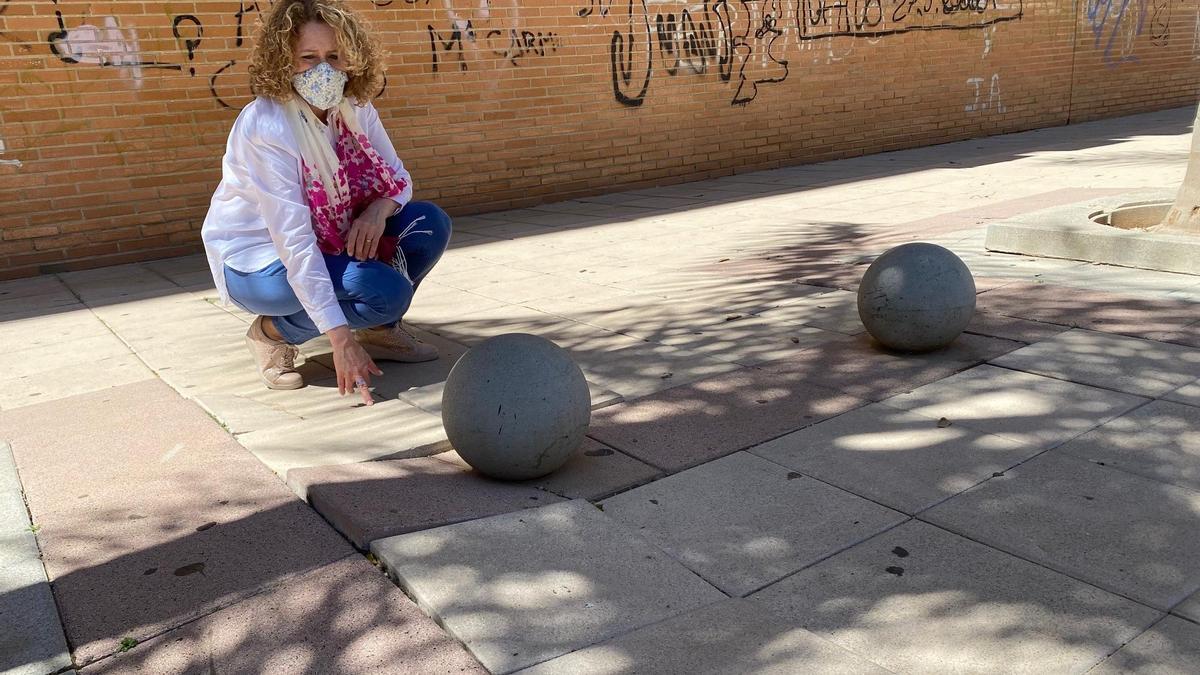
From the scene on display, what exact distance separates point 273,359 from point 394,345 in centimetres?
57

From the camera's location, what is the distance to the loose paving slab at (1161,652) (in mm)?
2229

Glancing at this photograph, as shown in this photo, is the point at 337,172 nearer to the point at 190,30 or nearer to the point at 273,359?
the point at 273,359

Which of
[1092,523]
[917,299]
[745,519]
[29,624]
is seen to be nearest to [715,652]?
[745,519]

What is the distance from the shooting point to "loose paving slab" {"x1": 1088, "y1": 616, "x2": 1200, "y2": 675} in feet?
7.31

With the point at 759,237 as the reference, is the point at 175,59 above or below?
above

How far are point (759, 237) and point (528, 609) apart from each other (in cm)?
572

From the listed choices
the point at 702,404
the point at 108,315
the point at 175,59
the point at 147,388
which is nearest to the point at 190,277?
the point at 108,315

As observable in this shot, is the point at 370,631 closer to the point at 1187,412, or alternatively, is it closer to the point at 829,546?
the point at 829,546

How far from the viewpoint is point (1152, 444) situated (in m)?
3.39

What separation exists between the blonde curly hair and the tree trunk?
502 cm

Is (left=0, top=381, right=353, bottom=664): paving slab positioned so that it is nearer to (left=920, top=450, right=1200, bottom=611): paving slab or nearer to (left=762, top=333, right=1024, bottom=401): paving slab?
(left=920, top=450, right=1200, bottom=611): paving slab

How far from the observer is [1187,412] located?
3645mm

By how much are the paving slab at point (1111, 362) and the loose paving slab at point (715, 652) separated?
222 cm

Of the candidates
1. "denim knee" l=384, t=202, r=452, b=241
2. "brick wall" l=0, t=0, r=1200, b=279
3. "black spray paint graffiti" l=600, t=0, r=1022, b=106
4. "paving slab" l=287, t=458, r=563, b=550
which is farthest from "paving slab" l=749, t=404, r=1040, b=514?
"black spray paint graffiti" l=600, t=0, r=1022, b=106
